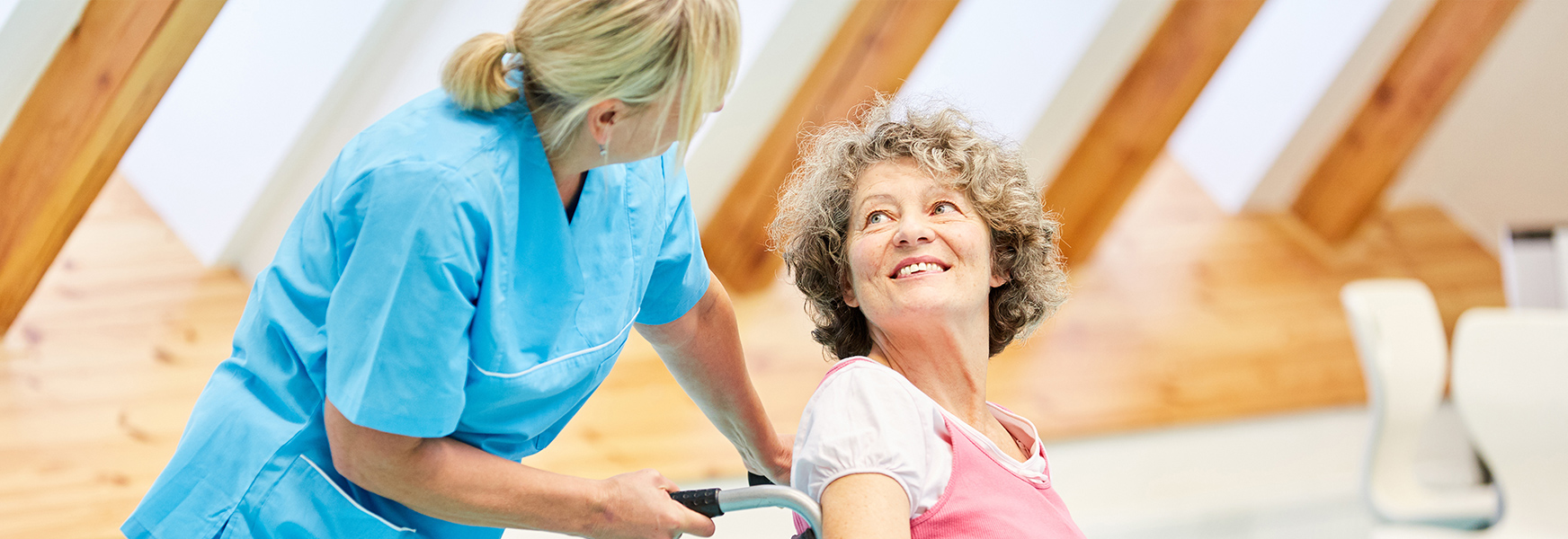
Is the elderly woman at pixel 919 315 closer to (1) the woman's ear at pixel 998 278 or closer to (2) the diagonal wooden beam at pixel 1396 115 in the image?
(1) the woman's ear at pixel 998 278

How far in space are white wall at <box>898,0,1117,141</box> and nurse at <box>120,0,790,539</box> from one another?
264cm

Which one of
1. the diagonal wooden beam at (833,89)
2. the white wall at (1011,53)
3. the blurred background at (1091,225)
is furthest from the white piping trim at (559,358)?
the white wall at (1011,53)

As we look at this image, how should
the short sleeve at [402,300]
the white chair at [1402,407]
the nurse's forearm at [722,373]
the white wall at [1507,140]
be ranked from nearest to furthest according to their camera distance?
1. the short sleeve at [402,300]
2. the nurse's forearm at [722,373]
3. the white chair at [1402,407]
4. the white wall at [1507,140]

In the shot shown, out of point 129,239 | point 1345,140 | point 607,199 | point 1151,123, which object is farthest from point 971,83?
point 607,199

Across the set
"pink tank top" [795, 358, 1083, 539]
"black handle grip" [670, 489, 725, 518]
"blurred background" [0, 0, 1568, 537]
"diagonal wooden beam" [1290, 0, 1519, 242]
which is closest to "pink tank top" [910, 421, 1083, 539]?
"pink tank top" [795, 358, 1083, 539]

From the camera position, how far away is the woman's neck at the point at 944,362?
4.17 feet

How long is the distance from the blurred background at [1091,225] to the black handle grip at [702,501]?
59cm

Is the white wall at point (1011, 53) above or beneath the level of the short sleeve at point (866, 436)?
above

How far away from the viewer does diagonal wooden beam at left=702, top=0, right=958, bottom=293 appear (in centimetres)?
308

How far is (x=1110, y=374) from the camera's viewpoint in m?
4.19

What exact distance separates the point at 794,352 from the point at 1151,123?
4.73 feet

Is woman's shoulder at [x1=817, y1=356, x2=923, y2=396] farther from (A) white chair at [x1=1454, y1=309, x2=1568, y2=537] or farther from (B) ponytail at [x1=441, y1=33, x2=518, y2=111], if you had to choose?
(A) white chair at [x1=1454, y1=309, x2=1568, y2=537]

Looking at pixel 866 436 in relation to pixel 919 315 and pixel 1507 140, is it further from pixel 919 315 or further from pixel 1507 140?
pixel 1507 140

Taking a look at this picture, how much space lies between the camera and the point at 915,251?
1.26 m
